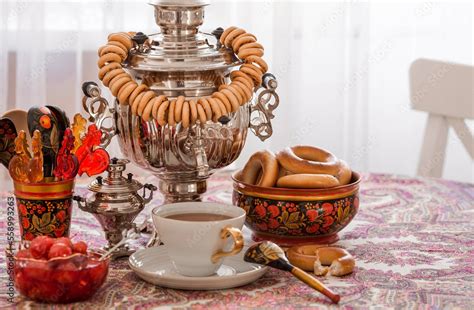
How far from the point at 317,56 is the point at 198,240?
1.97 metres

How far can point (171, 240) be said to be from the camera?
3.73 ft

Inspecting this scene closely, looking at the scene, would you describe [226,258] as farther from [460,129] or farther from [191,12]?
[460,129]

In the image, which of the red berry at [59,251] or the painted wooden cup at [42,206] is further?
the painted wooden cup at [42,206]

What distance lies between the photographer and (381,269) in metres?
1.22

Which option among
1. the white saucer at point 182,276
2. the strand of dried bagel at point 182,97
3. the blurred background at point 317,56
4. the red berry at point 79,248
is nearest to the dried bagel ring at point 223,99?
the strand of dried bagel at point 182,97

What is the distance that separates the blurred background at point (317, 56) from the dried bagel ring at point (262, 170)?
5.19 feet

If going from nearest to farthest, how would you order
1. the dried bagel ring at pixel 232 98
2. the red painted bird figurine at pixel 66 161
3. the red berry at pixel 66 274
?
1. the red berry at pixel 66 274
2. the red painted bird figurine at pixel 66 161
3. the dried bagel ring at pixel 232 98

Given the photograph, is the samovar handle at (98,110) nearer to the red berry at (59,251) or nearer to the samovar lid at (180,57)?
the samovar lid at (180,57)

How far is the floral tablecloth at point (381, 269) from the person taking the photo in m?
1.08

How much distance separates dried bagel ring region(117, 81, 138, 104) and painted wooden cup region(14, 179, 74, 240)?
15cm

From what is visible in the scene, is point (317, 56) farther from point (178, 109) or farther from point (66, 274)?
point (66, 274)

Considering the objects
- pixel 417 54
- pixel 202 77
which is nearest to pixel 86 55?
pixel 417 54

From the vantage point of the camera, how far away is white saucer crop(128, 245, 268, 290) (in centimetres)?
112

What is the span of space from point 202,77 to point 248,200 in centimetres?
20
